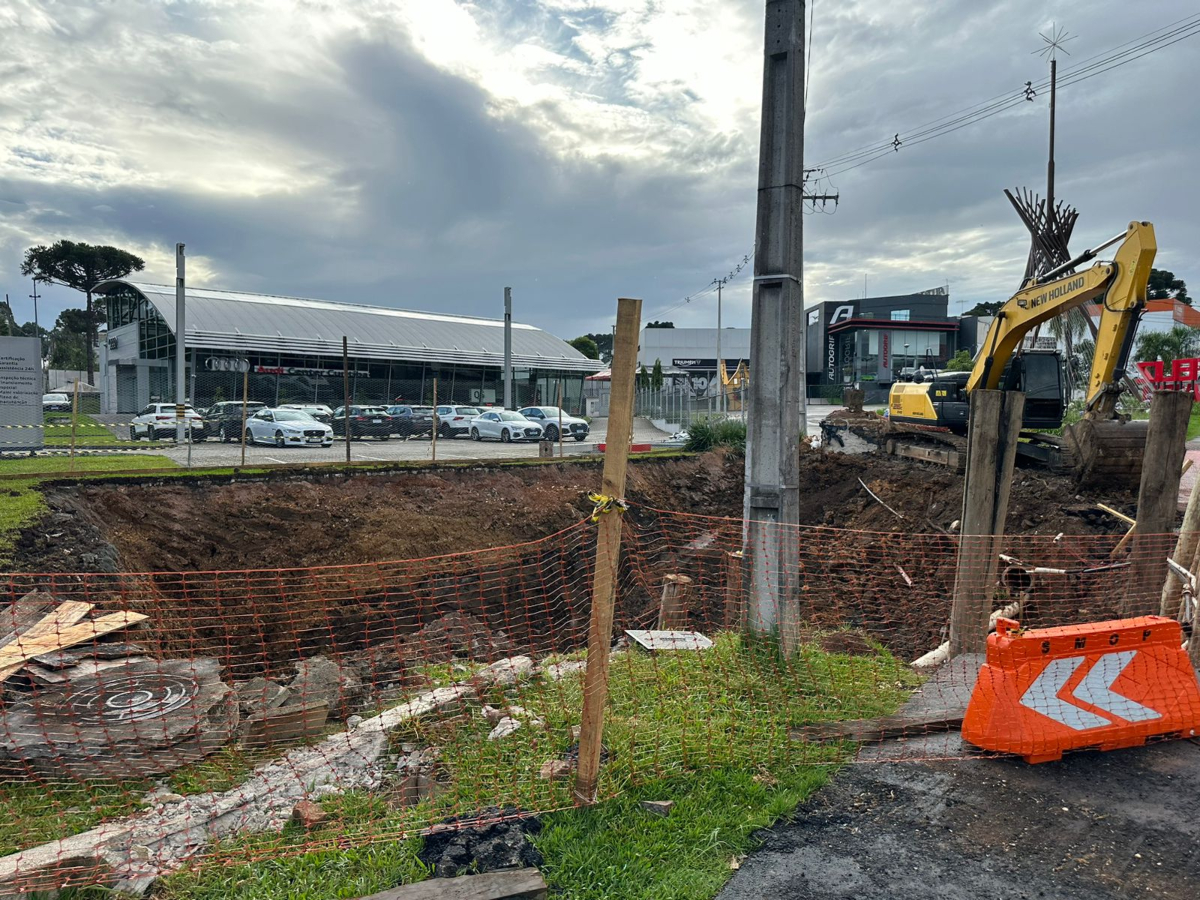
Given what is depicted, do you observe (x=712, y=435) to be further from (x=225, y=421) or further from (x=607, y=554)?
(x=607, y=554)

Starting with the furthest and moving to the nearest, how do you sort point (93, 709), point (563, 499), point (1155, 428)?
point (563, 499) → point (1155, 428) → point (93, 709)

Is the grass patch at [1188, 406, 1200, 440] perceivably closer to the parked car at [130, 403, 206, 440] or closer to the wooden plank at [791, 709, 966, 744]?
the wooden plank at [791, 709, 966, 744]

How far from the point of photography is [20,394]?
1486 cm

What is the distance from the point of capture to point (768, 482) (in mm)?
5785

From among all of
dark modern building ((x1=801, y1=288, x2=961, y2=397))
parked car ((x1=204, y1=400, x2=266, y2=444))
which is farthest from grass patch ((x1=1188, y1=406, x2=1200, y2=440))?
dark modern building ((x1=801, y1=288, x2=961, y2=397))

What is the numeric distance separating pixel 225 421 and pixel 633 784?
78.4 ft

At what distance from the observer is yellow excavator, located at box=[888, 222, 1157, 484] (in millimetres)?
9422

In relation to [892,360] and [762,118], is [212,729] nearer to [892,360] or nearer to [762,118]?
[762,118]

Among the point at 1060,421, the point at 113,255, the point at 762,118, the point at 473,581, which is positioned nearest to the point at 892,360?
the point at 1060,421

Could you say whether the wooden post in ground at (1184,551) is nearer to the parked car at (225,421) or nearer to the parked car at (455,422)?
the parked car at (225,421)

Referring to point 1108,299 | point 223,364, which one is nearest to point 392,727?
point 1108,299

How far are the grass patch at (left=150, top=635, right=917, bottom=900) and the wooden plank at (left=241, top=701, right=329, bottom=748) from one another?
78 centimetres

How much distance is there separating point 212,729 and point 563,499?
1186cm

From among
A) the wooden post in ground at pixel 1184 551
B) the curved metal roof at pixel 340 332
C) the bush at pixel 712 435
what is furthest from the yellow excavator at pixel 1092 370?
the curved metal roof at pixel 340 332
